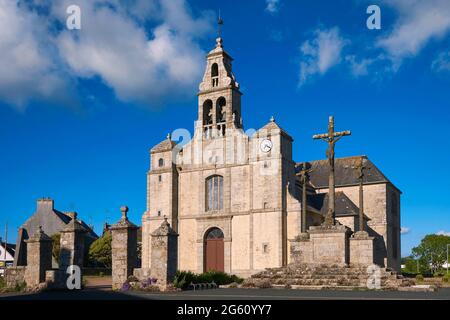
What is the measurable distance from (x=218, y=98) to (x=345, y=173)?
14.5 meters

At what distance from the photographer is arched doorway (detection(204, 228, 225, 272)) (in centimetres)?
3784

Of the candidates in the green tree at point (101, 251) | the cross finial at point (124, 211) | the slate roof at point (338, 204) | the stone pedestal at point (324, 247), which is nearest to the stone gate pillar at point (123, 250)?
the cross finial at point (124, 211)

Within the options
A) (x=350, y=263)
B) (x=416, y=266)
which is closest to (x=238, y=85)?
(x=350, y=263)

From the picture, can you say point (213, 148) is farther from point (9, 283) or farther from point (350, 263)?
point (9, 283)

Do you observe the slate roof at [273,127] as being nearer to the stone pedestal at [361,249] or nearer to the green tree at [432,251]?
the stone pedestal at [361,249]

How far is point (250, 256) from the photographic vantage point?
36219 mm

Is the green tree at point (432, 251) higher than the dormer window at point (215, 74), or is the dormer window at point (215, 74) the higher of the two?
the dormer window at point (215, 74)

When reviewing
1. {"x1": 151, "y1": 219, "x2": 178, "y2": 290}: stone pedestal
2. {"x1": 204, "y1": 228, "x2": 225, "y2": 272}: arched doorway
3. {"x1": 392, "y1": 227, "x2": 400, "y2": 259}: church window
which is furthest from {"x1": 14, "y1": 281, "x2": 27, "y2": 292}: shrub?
{"x1": 392, "y1": 227, "x2": 400, "y2": 259}: church window

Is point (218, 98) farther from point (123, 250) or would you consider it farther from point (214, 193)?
point (123, 250)

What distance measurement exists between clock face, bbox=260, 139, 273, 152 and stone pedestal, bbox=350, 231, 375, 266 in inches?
497

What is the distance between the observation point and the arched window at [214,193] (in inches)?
1527

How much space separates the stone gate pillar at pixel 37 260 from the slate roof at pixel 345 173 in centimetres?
2955

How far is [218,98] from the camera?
130 ft

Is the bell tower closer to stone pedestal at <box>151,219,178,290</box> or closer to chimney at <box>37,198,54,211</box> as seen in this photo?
stone pedestal at <box>151,219,178,290</box>
